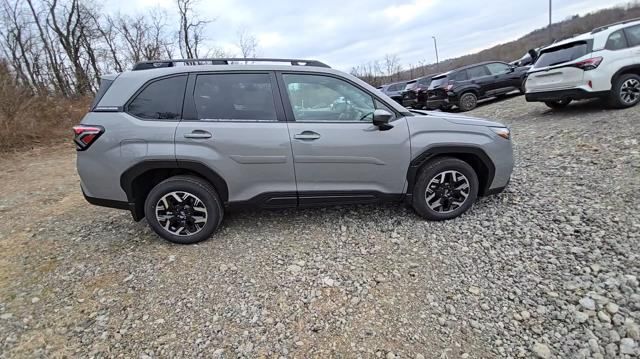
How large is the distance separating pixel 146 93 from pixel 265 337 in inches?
93.8

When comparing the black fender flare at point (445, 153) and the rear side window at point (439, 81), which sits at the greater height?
the rear side window at point (439, 81)

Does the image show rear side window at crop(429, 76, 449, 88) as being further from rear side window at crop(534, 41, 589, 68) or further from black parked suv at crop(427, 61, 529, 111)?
rear side window at crop(534, 41, 589, 68)

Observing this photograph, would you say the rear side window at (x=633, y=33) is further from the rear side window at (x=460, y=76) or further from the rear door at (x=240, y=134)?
the rear door at (x=240, y=134)

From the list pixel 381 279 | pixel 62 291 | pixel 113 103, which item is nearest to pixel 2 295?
pixel 62 291

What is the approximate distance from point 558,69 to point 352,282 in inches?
258

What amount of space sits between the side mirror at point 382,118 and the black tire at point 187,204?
167 cm

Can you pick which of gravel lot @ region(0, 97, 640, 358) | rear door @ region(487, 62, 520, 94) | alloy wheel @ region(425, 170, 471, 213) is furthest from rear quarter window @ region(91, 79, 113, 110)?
rear door @ region(487, 62, 520, 94)

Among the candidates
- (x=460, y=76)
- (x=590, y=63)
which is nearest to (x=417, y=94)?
(x=460, y=76)

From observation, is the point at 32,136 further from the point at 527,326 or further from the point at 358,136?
the point at 527,326

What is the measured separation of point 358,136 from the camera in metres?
3.18

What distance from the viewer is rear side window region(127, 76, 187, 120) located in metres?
3.07

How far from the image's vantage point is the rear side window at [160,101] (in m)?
3.07

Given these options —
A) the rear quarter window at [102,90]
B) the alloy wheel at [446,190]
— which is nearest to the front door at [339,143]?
the alloy wheel at [446,190]

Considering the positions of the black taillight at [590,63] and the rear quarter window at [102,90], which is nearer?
the rear quarter window at [102,90]
